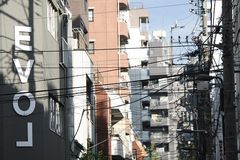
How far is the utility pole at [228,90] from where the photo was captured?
19.2 metres

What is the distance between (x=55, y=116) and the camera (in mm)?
34906

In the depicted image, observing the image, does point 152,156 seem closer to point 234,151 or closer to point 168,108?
point 168,108

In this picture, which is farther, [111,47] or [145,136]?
[145,136]

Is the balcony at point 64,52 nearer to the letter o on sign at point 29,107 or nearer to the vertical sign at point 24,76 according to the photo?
the vertical sign at point 24,76

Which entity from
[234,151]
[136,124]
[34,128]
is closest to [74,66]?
[34,128]

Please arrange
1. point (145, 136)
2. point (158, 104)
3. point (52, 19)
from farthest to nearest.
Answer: point (145, 136)
point (158, 104)
point (52, 19)

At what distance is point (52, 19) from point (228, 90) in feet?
55.4

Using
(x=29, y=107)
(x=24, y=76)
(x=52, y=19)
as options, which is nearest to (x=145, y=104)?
(x=52, y=19)

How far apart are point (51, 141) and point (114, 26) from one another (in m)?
39.9

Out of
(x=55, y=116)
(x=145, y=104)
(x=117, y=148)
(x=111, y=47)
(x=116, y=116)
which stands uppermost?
(x=111, y=47)

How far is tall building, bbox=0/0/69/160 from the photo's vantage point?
28.8m

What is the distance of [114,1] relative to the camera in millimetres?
72625

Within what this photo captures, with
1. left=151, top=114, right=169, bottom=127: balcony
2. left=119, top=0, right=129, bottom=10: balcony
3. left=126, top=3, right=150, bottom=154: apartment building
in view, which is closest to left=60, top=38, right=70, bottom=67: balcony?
left=119, top=0, right=129, bottom=10: balcony

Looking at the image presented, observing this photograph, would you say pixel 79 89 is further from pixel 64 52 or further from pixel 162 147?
pixel 162 147
